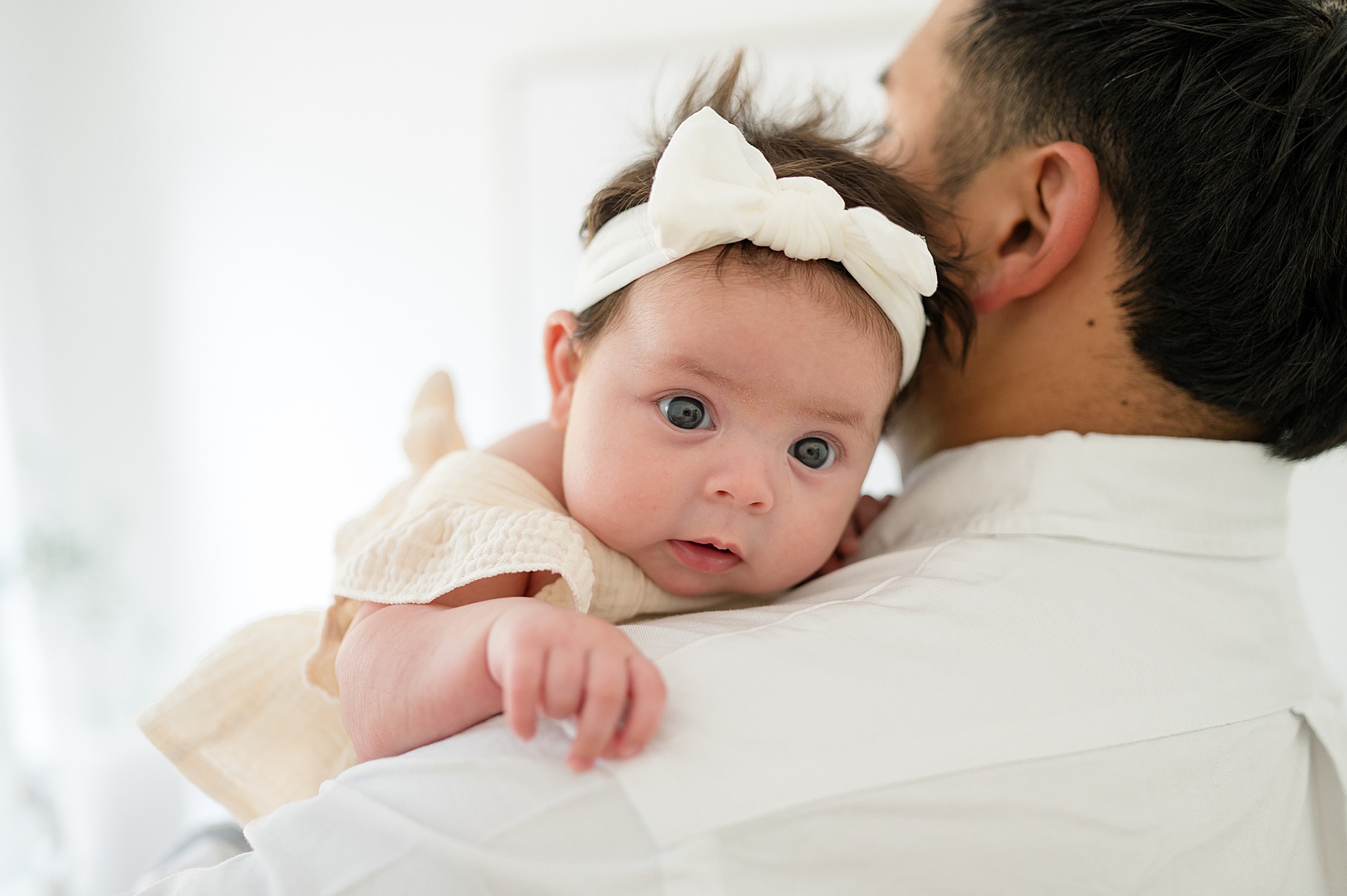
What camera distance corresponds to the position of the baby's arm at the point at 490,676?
59 cm

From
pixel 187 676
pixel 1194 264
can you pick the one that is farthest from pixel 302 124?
pixel 1194 264

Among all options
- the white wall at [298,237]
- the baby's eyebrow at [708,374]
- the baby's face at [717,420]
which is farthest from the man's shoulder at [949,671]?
the white wall at [298,237]

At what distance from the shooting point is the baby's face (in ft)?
2.81

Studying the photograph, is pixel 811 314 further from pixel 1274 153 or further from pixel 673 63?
pixel 673 63

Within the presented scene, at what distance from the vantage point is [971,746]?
0.67 m

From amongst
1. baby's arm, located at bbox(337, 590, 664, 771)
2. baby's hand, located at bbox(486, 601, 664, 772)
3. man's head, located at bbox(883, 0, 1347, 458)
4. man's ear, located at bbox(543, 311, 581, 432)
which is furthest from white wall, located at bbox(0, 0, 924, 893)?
baby's hand, located at bbox(486, 601, 664, 772)

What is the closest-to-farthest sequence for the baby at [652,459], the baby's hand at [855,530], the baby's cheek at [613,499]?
the baby at [652,459] < the baby's cheek at [613,499] < the baby's hand at [855,530]

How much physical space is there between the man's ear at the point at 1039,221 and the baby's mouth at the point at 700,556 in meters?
0.45

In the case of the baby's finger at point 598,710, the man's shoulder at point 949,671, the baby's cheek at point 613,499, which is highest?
the baby's cheek at point 613,499

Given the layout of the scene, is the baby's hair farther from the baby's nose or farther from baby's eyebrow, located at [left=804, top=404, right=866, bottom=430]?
the baby's nose

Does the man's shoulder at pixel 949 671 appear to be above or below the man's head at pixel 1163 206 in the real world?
below

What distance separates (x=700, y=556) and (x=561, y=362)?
0.28 metres

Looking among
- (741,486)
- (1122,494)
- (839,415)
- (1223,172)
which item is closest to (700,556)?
(741,486)

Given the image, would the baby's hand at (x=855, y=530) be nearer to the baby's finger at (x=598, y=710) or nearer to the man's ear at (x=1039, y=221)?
the man's ear at (x=1039, y=221)
